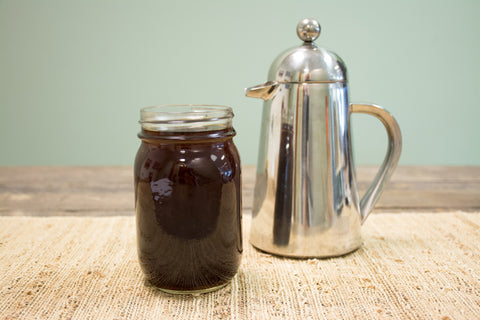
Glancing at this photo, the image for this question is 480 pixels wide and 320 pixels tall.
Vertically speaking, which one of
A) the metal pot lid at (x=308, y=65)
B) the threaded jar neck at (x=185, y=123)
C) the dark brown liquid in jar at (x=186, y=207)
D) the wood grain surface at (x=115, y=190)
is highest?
the metal pot lid at (x=308, y=65)

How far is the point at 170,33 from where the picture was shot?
1.81m

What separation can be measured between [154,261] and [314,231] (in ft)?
0.80

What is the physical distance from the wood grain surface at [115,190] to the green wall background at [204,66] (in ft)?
1.69

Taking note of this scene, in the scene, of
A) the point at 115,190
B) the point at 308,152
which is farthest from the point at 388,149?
the point at 115,190

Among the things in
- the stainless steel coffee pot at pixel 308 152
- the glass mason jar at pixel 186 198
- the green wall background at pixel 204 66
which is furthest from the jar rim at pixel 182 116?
the green wall background at pixel 204 66

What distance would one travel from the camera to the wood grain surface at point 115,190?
996 millimetres

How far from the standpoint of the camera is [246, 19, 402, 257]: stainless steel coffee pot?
2.28ft

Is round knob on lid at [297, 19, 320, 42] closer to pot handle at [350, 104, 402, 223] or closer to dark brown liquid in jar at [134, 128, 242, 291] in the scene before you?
A: pot handle at [350, 104, 402, 223]

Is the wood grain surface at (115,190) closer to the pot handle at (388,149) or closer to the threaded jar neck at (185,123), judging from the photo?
the pot handle at (388,149)

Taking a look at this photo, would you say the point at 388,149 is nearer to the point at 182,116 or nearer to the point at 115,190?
the point at 182,116

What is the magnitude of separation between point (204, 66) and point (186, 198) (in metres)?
1.36

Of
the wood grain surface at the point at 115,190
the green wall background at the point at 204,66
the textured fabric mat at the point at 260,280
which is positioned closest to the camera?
the textured fabric mat at the point at 260,280

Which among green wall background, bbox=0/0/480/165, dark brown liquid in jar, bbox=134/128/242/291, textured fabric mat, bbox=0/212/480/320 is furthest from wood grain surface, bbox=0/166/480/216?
green wall background, bbox=0/0/480/165

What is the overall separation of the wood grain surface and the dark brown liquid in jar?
41 cm
